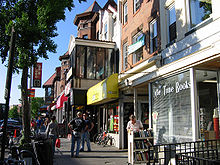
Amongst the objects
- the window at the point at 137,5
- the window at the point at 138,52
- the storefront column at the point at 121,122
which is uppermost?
the window at the point at 137,5

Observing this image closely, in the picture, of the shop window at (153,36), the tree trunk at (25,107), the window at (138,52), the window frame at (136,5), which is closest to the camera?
the tree trunk at (25,107)

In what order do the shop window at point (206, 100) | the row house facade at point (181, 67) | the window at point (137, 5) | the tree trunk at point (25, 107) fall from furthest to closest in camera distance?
the window at point (137, 5)
the tree trunk at point (25, 107)
the shop window at point (206, 100)
the row house facade at point (181, 67)

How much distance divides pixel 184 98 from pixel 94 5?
1095 inches

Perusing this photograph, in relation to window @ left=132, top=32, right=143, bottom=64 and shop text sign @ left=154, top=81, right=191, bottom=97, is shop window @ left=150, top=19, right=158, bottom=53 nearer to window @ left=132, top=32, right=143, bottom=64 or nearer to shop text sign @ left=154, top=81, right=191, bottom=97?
window @ left=132, top=32, right=143, bottom=64

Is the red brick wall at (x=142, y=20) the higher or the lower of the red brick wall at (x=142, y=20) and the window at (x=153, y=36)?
the higher

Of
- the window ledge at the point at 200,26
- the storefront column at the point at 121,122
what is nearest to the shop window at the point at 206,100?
the window ledge at the point at 200,26

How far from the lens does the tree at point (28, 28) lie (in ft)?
30.1

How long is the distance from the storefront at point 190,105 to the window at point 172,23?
2.03 meters

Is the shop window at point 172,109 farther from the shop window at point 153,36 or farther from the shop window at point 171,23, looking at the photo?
the shop window at point 153,36

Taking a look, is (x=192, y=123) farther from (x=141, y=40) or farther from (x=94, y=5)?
(x=94, y=5)

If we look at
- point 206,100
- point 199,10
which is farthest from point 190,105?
point 199,10

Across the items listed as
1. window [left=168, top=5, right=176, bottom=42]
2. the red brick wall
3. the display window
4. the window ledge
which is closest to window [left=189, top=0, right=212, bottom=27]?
the window ledge

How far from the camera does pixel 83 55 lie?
61.8ft

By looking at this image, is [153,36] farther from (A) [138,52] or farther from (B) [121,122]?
(B) [121,122]
